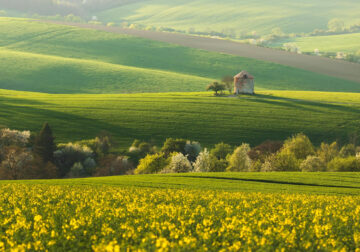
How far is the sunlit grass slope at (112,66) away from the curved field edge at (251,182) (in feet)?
276

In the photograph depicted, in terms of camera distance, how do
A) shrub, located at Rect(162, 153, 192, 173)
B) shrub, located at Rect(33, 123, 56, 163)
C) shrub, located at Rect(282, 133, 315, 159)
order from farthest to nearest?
1. shrub, located at Rect(282, 133, 315, 159)
2. shrub, located at Rect(33, 123, 56, 163)
3. shrub, located at Rect(162, 153, 192, 173)

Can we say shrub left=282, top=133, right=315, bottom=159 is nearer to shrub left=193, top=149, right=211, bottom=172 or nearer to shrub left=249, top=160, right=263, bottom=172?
shrub left=249, top=160, right=263, bottom=172

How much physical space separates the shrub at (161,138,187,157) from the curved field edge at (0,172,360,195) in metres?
31.3

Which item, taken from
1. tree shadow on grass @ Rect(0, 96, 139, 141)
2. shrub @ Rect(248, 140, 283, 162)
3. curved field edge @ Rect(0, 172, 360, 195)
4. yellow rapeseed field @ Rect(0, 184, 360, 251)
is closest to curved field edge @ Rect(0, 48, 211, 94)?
tree shadow on grass @ Rect(0, 96, 139, 141)

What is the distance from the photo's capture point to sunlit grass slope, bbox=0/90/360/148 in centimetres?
8944

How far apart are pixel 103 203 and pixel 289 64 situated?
14673 centimetres

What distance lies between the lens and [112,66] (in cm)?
15238

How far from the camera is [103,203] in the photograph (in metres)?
21.2

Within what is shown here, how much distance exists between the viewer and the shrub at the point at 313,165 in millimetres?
67400

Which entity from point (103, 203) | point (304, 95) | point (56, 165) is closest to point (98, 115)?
point (56, 165)

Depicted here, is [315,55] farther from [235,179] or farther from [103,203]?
[103,203]

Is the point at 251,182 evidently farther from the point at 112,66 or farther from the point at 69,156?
the point at 112,66

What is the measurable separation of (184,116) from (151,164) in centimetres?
2769

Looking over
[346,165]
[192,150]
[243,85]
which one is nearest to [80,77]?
[243,85]
